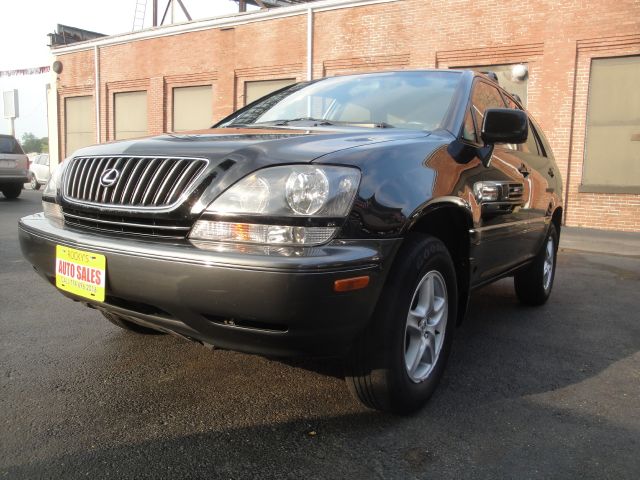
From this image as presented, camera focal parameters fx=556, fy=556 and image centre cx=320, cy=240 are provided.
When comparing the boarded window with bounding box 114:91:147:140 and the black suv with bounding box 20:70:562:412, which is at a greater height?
the boarded window with bounding box 114:91:147:140

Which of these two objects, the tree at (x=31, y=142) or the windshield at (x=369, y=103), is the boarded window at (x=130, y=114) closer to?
the windshield at (x=369, y=103)

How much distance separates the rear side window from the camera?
14.1 metres

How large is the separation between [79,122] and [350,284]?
→ 22.4m

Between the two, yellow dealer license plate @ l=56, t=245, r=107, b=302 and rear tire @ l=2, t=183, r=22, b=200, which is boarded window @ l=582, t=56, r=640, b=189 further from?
rear tire @ l=2, t=183, r=22, b=200

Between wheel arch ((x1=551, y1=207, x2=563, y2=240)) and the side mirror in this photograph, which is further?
wheel arch ((x1=551, y1=207, x2=563, y2=240))

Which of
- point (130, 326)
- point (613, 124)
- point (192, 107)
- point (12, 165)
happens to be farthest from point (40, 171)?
point (130, 326)

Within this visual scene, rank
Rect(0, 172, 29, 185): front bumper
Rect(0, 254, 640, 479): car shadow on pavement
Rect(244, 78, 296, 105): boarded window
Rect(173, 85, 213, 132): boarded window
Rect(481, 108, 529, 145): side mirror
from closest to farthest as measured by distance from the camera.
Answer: Rect(0, 254, 640, 479): car shadow on pavement, Rect(481, 108, 529, 145): side mirror, Rect(0, 172, 29, 185): front bumper, Rect(244, 78, 296, 105): boarded window, Rect(173, 85, 213, 132): boarded window

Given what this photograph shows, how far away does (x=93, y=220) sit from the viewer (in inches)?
96.5

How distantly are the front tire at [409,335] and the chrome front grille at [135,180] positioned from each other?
912 mm

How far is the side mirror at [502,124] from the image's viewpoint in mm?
2998

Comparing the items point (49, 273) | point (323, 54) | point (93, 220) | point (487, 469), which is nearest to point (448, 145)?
point (487, 469)

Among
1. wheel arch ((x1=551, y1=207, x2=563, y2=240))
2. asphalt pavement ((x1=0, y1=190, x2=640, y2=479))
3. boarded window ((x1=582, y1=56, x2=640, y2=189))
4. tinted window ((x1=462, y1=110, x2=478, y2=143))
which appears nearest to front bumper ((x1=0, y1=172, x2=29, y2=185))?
asphalt pavement ((x1=0, y1=190, x2=640, y2=479))

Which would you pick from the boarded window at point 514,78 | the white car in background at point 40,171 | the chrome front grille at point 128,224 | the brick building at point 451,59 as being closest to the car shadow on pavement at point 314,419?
the chrome front grille at point 128,224

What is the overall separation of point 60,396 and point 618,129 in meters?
11.8
